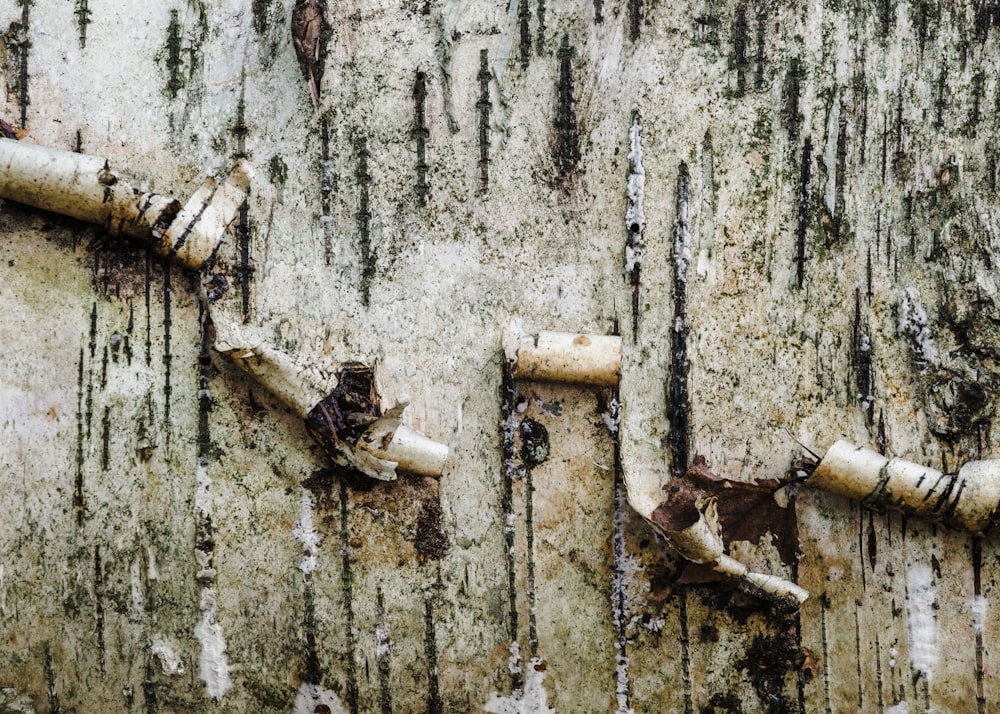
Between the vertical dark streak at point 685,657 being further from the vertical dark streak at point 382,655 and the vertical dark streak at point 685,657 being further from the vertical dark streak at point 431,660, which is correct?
the vertical dark streak at point 382,655

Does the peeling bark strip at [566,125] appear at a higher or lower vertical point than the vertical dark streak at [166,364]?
higher

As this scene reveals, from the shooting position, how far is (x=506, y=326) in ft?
4.99

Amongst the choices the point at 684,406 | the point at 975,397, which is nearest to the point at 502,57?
the point at 684,406

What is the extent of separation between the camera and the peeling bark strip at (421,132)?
1516 mm

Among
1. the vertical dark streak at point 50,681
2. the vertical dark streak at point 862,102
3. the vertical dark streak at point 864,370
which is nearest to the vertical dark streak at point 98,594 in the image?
the vertical dark streak at point 50,681

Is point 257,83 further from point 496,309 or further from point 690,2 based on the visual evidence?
point 690,2

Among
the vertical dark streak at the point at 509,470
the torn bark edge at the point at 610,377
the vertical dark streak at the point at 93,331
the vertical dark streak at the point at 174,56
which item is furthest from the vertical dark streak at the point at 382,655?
the vertical dark streak at the point at 174,56

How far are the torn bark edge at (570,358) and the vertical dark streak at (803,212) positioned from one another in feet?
1.34

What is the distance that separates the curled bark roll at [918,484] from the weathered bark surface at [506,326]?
0.05 m

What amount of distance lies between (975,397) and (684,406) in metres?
0.60

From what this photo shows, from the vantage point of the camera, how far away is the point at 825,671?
153 cm

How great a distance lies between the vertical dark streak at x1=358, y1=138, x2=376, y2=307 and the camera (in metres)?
1.51

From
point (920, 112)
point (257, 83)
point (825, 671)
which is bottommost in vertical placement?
point (825, 671)

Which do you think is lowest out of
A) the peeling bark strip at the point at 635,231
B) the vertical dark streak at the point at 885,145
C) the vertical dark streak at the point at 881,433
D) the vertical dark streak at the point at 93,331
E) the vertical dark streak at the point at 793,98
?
the vertical dark streak at the point at 881,433
